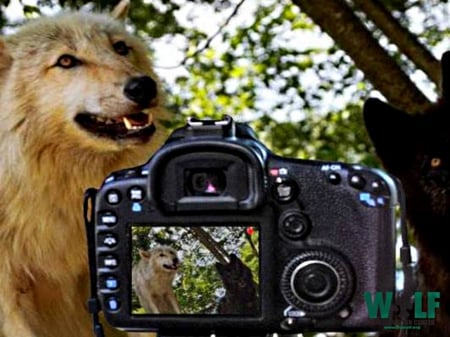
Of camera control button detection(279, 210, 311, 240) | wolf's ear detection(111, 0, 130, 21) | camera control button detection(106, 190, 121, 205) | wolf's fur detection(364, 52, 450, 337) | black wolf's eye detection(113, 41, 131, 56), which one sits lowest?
camera control button detection(279, 210, 311, 240)

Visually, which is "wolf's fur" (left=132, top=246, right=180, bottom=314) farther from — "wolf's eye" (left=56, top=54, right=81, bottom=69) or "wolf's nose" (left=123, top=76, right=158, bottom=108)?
"wolf's eye" (left=56, top=54, right=81, bottom=69)

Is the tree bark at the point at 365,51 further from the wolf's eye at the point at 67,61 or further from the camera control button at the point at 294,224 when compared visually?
the camera control button at the point at 294,224

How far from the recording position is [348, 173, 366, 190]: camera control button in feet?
6.53

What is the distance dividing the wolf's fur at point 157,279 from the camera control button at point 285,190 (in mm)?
220

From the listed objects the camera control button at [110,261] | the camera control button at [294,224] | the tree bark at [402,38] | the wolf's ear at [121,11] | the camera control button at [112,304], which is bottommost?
the camera control button at [112,304]

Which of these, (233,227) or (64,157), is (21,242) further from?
(233,227)

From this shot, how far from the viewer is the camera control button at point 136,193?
2006 mm

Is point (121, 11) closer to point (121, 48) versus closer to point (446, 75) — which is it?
point (121, 48)

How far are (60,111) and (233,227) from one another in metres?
1.43

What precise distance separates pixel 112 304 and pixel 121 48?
62.7 inches

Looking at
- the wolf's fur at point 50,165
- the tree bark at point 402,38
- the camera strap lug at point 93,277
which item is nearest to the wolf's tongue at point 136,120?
the wolf's fur at point 50,165

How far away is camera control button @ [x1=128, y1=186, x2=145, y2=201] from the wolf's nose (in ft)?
3.27

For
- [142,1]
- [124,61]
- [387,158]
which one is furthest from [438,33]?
[124,61]

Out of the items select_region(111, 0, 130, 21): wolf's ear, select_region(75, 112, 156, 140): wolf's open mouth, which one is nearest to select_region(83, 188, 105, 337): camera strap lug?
select_region(75, 112, 156, 140): wolf's open mouth
